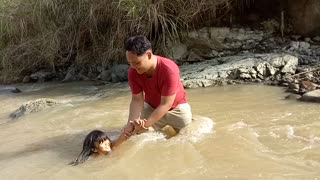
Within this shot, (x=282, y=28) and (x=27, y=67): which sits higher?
(x=282, y=28)

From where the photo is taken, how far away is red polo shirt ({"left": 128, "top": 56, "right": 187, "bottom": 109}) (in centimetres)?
329

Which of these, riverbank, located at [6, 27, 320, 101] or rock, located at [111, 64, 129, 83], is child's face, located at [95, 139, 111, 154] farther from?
rock, located at [111, 64, 129, 83]

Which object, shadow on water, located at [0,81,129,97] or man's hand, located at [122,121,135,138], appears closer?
man's hand, located at [122,121,135,138]

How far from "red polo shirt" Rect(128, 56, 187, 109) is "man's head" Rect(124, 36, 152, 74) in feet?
0.53

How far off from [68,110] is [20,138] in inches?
38.3

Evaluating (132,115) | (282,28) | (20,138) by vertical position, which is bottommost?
(20,138)

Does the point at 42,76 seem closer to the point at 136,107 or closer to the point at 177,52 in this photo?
the point at 177,52

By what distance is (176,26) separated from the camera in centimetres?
672

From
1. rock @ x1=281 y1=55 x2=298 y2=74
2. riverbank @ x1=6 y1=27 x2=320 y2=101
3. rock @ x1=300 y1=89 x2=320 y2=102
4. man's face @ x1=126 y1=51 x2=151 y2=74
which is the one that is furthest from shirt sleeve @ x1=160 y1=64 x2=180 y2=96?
rock @ x1=281 y1=55 x2=298 y2=74

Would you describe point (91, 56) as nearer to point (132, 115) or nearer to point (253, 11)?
point (253, 11)

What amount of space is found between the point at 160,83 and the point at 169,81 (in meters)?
0.10

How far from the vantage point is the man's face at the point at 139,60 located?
3.10m

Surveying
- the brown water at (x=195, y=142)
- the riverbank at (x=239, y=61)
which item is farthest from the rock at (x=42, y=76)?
the brown water at (x=195, y=142)

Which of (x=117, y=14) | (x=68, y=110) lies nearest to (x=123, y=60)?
(x=117, y=14)
